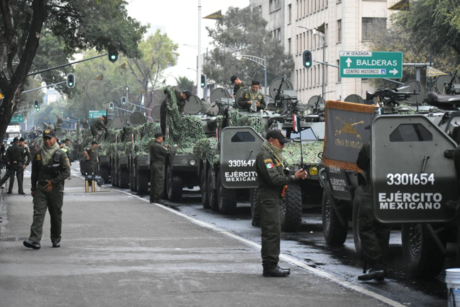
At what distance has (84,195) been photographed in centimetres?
2970

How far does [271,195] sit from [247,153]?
6900 mm

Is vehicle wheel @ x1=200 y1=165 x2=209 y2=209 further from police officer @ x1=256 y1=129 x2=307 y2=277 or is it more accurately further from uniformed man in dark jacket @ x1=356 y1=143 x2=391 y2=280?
uniformed man in dark jacket @ x1=356 y1=143 x2=391 y2=280

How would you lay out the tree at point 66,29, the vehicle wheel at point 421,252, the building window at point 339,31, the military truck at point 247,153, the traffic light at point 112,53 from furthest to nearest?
the building window at point 339,31
the traffic light at point 112,53
the tree at point 66,29
the military truck at point 247,153
the vehicle wheel at point 421,252

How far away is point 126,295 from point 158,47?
345ft

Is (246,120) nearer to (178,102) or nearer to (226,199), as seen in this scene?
(226,199)

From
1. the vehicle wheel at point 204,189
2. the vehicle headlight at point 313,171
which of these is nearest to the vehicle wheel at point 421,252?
the vehicle headlight at point 313,171

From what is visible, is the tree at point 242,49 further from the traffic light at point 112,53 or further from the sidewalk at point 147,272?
the sidewalk at point 147,272

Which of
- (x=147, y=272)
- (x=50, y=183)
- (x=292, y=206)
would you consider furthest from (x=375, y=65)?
(x=147, y=272)

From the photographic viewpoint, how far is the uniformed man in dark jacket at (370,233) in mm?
10648

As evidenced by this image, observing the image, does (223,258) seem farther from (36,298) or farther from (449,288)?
(449,288)

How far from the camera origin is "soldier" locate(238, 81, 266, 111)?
21656 millimetres

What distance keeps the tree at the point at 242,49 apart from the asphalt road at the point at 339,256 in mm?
69957

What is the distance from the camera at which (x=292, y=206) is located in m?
16.2

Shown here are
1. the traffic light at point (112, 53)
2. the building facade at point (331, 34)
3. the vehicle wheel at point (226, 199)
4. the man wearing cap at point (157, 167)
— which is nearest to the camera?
the vehicle wheel at point (226, 199)
